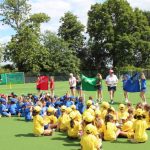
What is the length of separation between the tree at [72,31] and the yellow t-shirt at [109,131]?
60.7 m

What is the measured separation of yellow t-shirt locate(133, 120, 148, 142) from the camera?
39.9 feet

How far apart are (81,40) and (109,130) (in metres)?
62.0

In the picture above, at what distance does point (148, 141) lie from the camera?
1257 centimetres

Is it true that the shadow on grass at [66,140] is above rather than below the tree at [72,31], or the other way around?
below

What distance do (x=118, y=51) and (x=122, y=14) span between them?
6.29 metres

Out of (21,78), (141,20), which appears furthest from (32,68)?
(141,20)

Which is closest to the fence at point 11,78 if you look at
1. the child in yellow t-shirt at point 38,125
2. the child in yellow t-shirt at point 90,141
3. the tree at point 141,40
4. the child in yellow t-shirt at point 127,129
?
the tree at point 141,40

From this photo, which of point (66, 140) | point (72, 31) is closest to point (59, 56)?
point (72, 31)

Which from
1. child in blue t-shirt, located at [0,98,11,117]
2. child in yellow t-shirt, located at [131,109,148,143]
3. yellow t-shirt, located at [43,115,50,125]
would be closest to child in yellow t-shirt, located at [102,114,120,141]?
child in yellow t-shirt, located at [131,109,148,143]

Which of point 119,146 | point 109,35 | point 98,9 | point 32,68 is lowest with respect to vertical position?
point 119,146

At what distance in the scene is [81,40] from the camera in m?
74.0

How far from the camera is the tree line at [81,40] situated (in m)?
64.2

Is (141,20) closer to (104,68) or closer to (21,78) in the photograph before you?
(104,68)

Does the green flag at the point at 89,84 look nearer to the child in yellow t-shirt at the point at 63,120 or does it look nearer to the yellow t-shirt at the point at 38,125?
the child in yellow t-shirt at the point at 63,120
